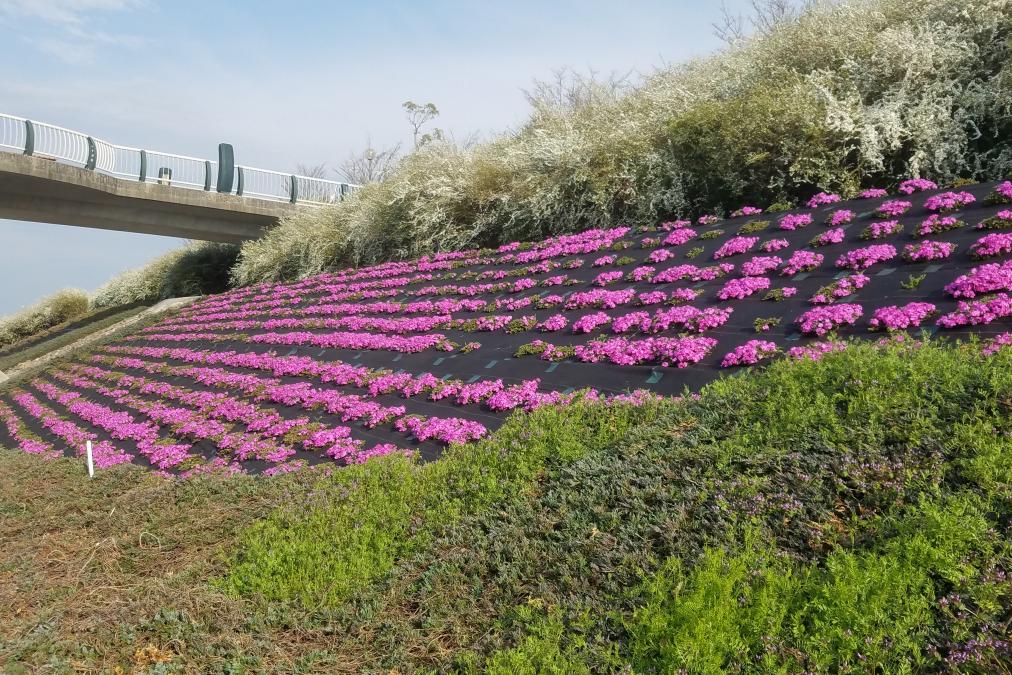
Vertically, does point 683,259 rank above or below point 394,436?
above

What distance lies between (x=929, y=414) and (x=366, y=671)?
3052 mm

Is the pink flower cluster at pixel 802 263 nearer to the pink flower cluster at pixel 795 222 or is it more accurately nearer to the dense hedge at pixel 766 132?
the pink flower cluster at pixel 795 222

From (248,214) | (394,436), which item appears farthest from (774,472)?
(248,214)

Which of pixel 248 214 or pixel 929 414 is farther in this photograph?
pixel 248 214

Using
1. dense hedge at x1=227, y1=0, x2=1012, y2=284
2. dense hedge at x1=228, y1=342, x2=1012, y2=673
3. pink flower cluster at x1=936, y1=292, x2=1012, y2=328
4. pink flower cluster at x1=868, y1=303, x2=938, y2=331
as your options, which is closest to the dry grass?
dense hedge at x1=228, y1=342, x2=1012, y2=673

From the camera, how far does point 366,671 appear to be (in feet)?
9.95

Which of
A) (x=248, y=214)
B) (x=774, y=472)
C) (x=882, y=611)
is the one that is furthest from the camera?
(x=248, y=214)

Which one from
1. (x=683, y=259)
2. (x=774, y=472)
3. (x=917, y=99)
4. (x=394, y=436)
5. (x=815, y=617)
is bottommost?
(x=394, y=436)

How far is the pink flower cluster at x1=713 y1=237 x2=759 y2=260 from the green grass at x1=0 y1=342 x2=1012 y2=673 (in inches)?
137

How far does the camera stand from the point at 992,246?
5.70m

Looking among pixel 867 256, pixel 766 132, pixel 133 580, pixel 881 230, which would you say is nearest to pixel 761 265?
pixel 867 256

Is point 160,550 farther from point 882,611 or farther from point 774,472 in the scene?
point 882,611

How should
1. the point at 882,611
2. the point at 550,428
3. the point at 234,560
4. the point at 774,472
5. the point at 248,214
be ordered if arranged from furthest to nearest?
the point at 248,214, the point at 550,428, the point at 234,560, the point at 774,472, the point at 882,611

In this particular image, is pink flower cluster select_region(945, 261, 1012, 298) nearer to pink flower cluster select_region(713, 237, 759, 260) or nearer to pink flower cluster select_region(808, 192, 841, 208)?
pink flower cluster select_region(713, 237, 759, 260)
